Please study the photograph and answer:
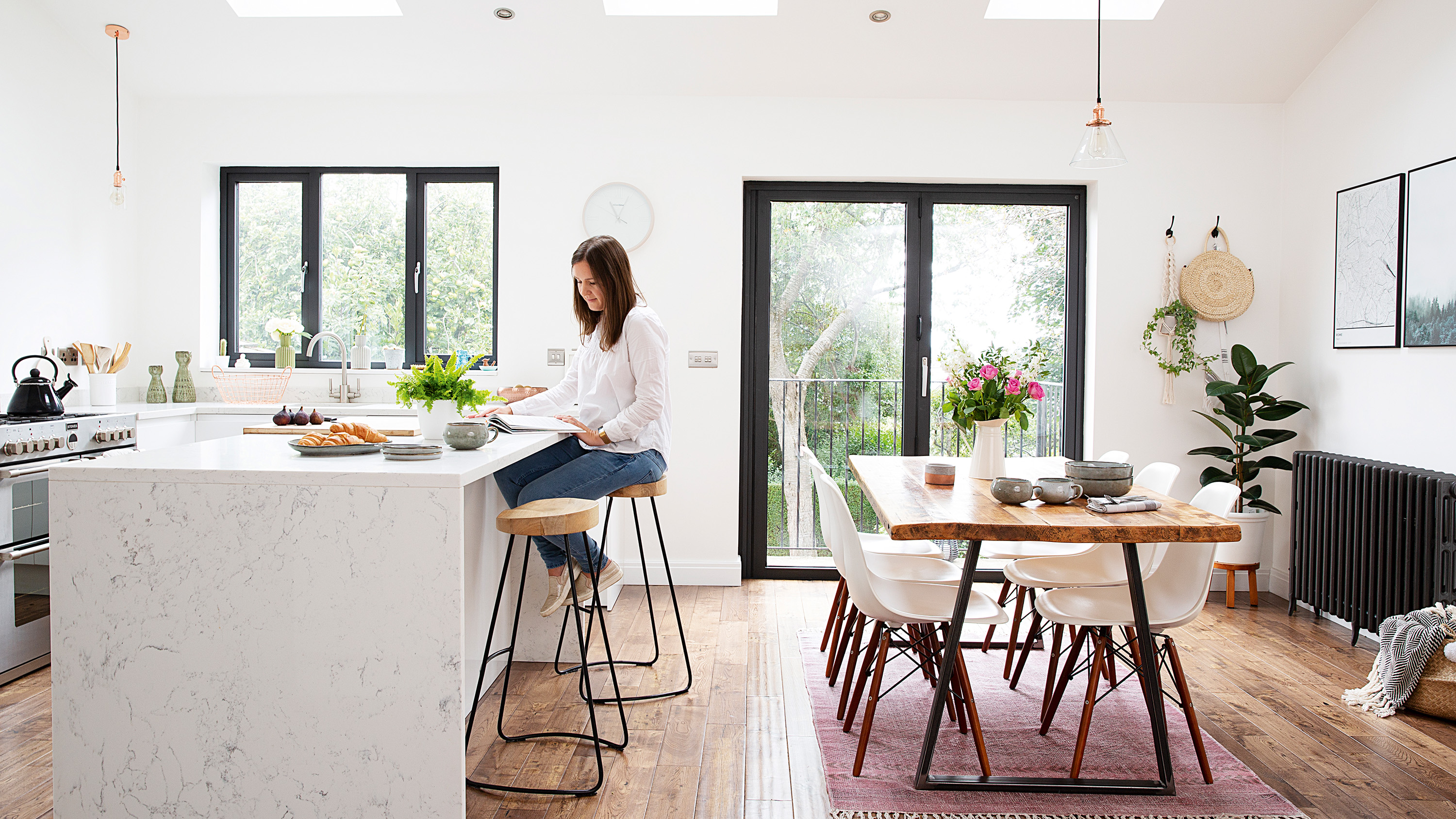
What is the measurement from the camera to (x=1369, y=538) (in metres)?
3.35

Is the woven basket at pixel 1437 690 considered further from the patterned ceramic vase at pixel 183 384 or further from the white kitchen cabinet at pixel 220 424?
the patterned ceramic vase at pixel 183 384

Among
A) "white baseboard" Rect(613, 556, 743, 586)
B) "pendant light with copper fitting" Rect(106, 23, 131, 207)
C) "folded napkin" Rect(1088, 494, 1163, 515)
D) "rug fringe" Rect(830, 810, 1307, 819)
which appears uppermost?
"pendant light with copper fitting" Rect(106, 23, 131, 207)

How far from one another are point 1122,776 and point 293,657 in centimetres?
204

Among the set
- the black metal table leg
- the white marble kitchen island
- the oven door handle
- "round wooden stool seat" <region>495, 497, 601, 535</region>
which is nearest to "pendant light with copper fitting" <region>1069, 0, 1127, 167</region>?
the black metal table leg

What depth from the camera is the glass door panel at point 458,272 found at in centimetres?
447

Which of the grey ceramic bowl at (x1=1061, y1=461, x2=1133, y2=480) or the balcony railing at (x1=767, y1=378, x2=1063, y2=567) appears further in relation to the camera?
the balcony railing at (x1=767, y1=378, x2=1063, y2=567)

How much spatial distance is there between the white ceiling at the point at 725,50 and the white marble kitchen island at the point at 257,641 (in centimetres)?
261

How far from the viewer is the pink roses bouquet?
8.89 ft

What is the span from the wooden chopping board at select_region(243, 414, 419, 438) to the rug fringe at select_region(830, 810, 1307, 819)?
227 centimetres

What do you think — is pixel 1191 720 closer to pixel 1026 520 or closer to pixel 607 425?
pixel 1026 520

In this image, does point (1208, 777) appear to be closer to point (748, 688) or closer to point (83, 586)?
point (748, 688)

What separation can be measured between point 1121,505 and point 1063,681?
0.56 metres

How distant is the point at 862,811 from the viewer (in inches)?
80.5

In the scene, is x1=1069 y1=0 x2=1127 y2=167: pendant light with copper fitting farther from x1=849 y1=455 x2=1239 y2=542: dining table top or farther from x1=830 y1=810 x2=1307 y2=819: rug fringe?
x1=830 y1=810 x2=1307 y2=819: rug fringe
